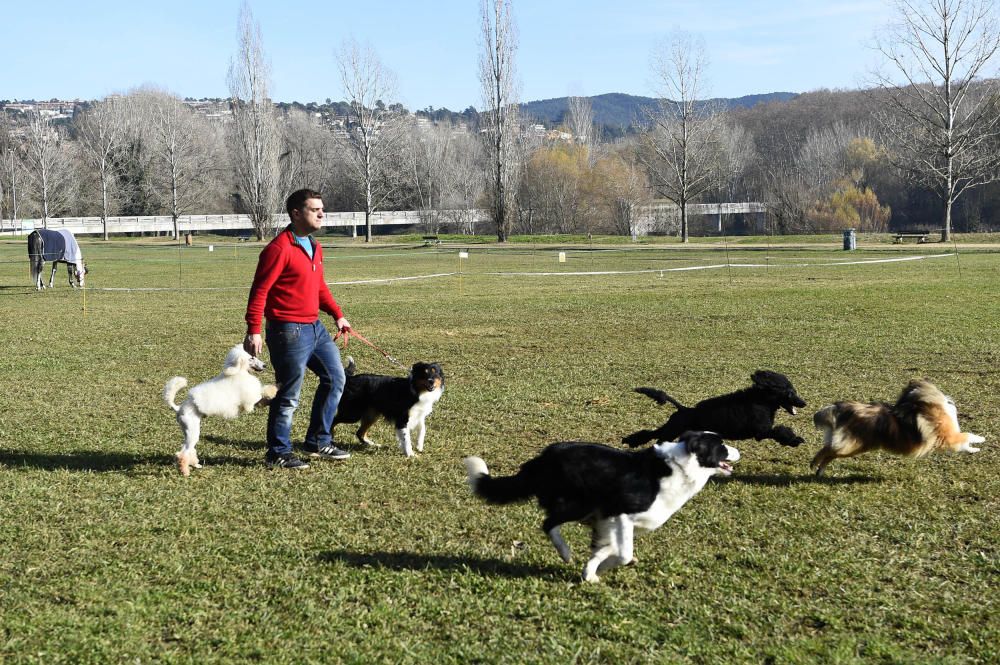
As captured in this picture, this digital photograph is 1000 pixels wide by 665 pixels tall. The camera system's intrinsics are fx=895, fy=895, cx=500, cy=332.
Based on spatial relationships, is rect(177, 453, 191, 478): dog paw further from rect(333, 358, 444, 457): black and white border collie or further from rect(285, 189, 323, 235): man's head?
rect(285, 189, 323, 235): man's head

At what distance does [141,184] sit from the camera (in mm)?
87562

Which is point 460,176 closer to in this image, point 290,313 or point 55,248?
point 55,248

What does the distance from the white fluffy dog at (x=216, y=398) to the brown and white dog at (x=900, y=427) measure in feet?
13.9

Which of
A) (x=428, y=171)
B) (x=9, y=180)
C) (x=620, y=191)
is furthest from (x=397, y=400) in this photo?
(x=9, y=180)

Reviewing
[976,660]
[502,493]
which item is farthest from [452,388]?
[976,660]

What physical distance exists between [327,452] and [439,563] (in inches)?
96.4

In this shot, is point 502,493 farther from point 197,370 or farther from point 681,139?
point 681,139

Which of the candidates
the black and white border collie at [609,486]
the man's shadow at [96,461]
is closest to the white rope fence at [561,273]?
the man's shadow at [96,461]

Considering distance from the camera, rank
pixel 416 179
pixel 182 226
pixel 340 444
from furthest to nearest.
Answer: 1. pixel 416 179
2. pixel 182 226
3. pixel 340 444

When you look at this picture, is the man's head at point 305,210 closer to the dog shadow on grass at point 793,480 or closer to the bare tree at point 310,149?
the dog shadow on grass at point 793,480

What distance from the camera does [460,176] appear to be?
89.9m

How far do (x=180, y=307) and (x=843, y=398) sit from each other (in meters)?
15.1

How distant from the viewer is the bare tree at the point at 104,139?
80375 mm

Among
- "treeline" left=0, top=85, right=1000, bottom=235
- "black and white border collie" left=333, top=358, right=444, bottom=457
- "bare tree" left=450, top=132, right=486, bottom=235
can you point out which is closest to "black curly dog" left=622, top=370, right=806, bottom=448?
"black and white border collie" left=333, top=358, right=444, bottom=457
